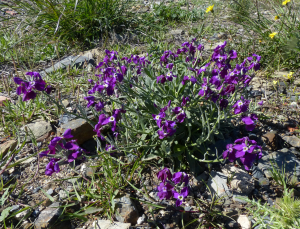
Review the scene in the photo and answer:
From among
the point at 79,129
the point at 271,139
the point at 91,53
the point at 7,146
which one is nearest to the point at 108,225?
the point at 79,129

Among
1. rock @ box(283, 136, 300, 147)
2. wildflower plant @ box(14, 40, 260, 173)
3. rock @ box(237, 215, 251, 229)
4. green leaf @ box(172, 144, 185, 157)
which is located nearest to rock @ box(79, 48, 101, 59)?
wildflower plant @ box(14, 40, 260, 173)

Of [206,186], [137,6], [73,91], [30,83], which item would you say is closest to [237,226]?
[206,186]

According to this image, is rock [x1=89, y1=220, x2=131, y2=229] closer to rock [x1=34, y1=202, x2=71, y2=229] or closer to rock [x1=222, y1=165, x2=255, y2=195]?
rock [x1=34, y1=202, x2=71, y2=229]

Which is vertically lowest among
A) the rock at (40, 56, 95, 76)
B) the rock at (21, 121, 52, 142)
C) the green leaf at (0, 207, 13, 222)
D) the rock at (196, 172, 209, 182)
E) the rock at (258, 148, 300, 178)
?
the rock at (196, 172, 209, 182)

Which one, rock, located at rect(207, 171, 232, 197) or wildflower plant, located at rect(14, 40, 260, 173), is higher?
wildflower plant, located at rect(14, 40, 260, 173)

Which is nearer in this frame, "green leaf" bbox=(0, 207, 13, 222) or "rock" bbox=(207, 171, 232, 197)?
"green leaf" bbox=(0, 207, 13, 222)

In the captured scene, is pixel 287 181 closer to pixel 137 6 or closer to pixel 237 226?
pixel 237 226

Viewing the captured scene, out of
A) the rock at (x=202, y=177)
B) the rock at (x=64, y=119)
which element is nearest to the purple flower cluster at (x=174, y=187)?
the rock at (x=202, y=177)

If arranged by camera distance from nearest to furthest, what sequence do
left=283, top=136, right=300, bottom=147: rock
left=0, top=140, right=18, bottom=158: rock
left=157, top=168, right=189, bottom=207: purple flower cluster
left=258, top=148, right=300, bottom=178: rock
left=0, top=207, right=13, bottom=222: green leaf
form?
left=157, top=168, right=189, bottom=207: purple flower cluster → left=0, top=207, right=13, bottom=222: green leaf → left=258, top=148, right=300, bottom=178: rock → left=283, top=136, right=300, bottom=147: rock → left=0, top=140, right=18, bottom=158: rock
